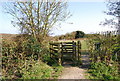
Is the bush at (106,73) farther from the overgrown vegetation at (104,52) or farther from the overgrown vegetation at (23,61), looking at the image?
the overgrown vegetation at (23,61)

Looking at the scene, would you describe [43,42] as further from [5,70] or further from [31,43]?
[5,70]

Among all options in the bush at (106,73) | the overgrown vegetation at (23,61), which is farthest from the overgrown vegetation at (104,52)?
the overgrown vegetation at (23,61)

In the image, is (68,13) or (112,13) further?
(112,13)

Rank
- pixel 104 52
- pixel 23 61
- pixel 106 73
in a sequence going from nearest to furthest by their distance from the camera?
pixel 106 73 < pixel 23 61 < pixel 104 52

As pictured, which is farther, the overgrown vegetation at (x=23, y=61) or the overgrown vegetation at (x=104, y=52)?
the overgrown vegetation at (x=104, y=52)

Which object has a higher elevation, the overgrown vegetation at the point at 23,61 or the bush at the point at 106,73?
the overgrown vegetation at the point at 23,61

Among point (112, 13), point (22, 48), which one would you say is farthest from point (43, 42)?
point (112, 13)

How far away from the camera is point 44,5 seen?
239 inches

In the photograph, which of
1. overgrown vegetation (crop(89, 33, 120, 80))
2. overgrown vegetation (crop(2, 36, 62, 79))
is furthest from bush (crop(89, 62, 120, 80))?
overgrown vegetation (crop(2, 36, 62, 79))

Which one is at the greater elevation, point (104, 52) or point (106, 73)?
point (104, 52)

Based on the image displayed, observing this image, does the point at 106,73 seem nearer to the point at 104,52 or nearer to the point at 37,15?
the point at 104,52

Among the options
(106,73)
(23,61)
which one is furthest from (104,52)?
(23,61)

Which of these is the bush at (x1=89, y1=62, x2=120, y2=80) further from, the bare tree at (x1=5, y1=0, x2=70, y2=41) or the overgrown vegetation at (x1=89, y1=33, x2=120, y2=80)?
the bare tree at (x1=5, y1=0, x2=70, y2=41)

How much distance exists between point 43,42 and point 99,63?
123 inches
